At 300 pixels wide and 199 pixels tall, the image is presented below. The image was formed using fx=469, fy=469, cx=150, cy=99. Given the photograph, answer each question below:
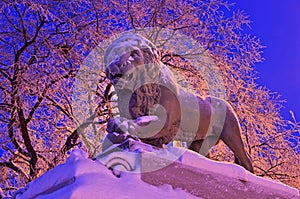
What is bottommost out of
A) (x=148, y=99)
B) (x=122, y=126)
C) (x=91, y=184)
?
(x=91, y=184)

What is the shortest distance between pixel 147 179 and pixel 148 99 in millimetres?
596

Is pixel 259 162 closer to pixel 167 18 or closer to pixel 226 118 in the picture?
pixel 167 18

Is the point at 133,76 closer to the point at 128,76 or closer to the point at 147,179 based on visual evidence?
the point at 128,76

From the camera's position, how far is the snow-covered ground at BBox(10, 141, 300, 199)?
1.75 m

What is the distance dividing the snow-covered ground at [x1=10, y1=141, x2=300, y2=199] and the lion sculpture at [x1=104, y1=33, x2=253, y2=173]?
1.08ft

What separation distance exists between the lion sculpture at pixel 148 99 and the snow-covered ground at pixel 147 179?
1.08ft

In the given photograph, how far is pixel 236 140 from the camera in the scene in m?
2.71

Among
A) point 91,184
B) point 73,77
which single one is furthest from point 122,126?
point 73,77

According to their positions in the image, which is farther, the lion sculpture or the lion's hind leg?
the lion's hind leg

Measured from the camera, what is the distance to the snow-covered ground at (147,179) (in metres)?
1.75

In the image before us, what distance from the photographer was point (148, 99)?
7.95 feet

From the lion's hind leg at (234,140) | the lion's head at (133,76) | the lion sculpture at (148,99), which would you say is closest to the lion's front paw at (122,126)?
the lion sculpture at (148,99)

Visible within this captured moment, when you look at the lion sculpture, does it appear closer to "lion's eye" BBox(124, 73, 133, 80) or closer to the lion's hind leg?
"lion's eye" BBox(124, 73, 133, 80)

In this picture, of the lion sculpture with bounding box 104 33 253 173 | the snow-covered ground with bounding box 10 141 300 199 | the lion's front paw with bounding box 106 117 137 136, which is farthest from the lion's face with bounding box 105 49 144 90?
the snow-covered ground with bounding box 10 141 300 199
